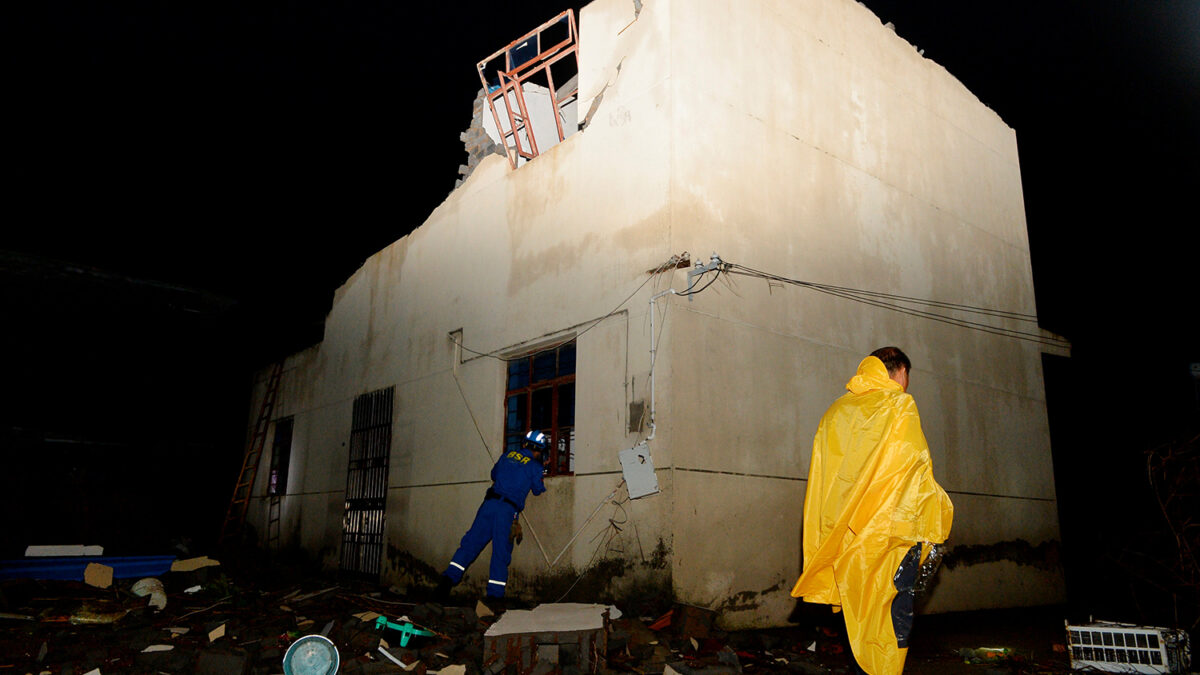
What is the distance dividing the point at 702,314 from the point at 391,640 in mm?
3704

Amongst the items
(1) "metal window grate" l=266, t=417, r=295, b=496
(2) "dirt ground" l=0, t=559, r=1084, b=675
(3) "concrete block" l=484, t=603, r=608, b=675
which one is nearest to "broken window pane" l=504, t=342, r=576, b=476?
(2) "dirt ground" l=0, t=559, r=1084, b=675

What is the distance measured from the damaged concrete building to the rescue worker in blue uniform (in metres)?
0.25

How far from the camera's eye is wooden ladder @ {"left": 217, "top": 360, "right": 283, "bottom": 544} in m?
14.9

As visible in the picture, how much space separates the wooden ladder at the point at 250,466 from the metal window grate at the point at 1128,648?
47.1 ft

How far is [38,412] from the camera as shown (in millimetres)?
15422

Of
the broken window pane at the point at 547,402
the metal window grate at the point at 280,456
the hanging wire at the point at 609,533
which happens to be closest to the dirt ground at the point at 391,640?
the hanging wire at the point at 609,533

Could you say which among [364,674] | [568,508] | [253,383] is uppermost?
[253,383]

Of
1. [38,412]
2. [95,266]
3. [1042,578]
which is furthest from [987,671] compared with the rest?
[95,266]

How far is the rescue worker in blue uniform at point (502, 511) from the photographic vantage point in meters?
7.08

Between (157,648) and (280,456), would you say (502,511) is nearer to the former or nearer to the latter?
(157,648)

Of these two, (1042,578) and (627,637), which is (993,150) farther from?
(627,637)

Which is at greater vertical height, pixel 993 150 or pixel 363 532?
pixel 993 150

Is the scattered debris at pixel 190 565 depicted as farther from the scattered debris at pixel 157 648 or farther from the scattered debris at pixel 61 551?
the scattered debris at pixel 157 648

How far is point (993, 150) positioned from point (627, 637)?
981 cm
